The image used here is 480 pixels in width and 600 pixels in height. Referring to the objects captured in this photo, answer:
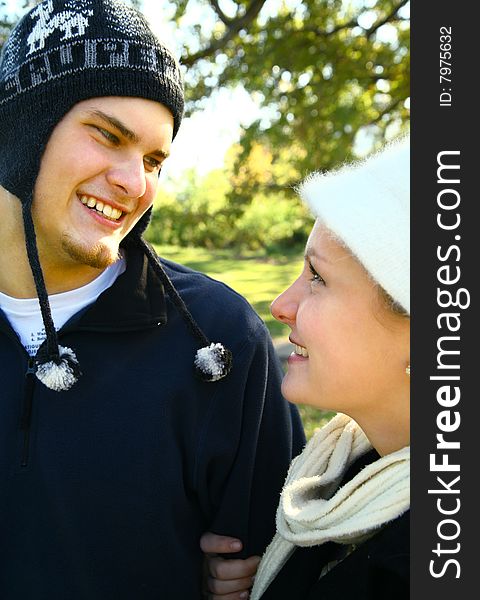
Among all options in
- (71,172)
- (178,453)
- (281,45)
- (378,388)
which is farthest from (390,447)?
(281,45)

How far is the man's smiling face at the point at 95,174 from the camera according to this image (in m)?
2.25

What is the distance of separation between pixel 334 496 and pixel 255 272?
1387 centimetres

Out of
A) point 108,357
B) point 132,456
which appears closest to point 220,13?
point 108,357

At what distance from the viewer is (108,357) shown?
2203 mm

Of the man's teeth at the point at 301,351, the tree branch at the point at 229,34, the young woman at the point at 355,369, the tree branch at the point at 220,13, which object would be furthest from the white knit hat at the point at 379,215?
the tree branch at the point at 220,13

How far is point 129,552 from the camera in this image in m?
2.12

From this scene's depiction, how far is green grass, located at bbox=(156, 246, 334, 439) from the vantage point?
9.66 meters

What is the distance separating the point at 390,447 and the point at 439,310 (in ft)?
1.42

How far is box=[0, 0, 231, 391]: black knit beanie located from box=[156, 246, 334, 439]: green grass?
406 centimetres

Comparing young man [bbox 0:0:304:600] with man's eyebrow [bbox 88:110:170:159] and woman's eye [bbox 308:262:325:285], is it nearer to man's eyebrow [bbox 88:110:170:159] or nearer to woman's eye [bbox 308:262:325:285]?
man's eyebrow [bbox 88:110:170:159]

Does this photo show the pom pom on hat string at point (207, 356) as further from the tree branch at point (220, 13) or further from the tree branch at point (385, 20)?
the tree branch at point (385, 20)

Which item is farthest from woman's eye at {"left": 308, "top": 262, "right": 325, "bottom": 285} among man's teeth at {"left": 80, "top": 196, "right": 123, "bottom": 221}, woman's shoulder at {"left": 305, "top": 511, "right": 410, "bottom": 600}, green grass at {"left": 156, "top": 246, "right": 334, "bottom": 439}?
green grass at {"left": 156, "top": 246, "right": 334, "bottom": 439}

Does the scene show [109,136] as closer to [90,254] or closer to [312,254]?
[90,254]

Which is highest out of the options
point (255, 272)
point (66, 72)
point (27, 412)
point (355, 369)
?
point (255, 272)
